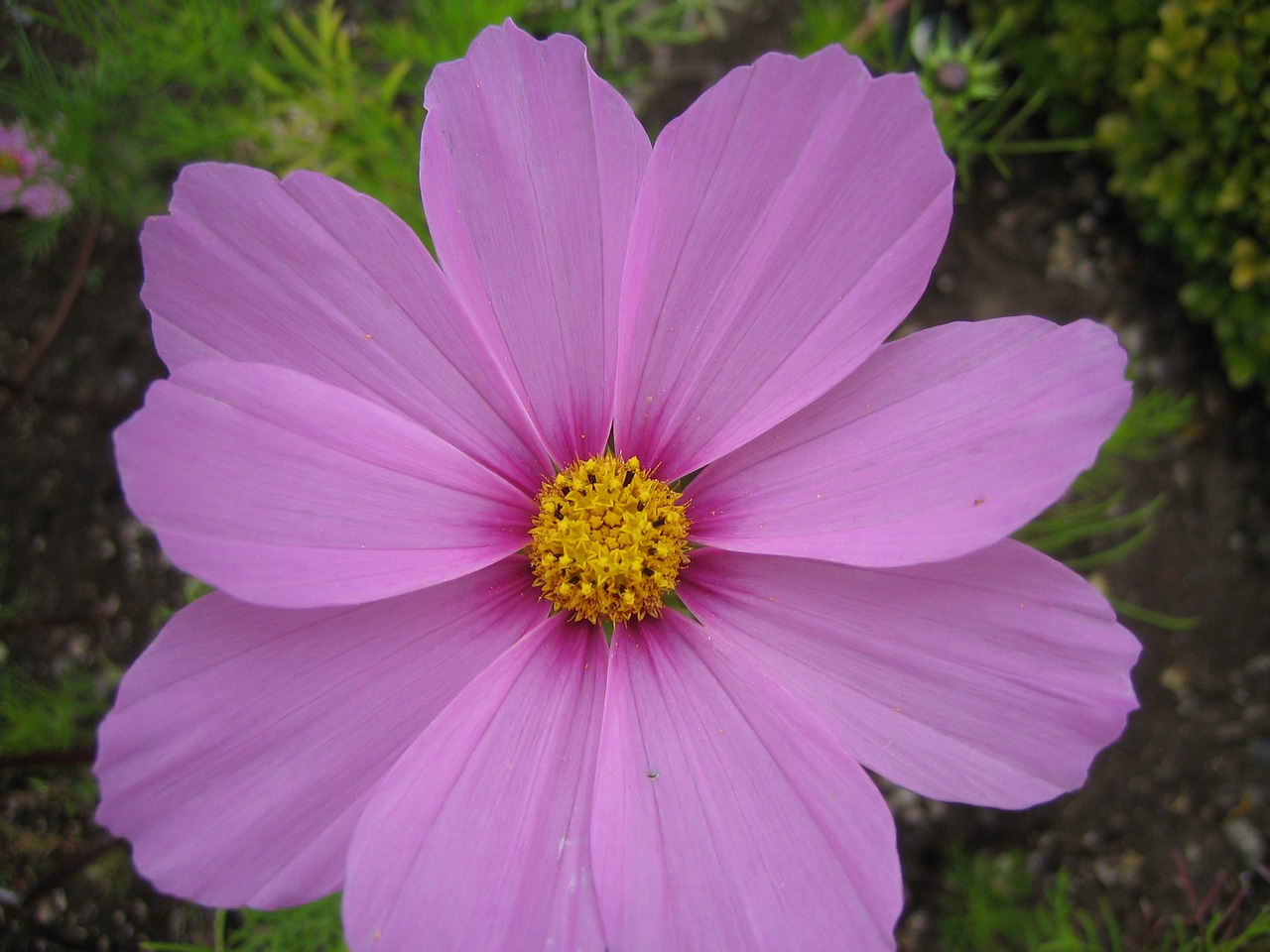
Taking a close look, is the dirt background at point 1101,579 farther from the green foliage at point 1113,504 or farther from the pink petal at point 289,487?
the pink petal at point 289,487

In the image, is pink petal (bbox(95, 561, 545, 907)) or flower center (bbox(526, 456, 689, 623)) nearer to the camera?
pink petal (bbox(95, 561, 545, 907))

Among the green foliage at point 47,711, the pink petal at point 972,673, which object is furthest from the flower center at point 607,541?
the green foliage at point 47,711

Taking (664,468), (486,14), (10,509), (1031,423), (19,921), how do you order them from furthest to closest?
(10,509), (19,921), (486,14), (664,468), (1031,423)

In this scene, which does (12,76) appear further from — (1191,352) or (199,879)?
(1191,352)

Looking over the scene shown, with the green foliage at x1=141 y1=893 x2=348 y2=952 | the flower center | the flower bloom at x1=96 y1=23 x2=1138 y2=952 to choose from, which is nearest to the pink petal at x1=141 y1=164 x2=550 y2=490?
the flower bloom at x1=96 y1=23 x2=1138 y2=952

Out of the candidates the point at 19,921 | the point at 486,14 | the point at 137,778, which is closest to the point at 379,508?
the point at 137,778

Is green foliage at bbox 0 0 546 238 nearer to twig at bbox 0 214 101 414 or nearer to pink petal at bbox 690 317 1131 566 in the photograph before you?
twig at bbox 0 214 101 414

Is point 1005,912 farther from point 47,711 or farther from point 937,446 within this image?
point 47,711
